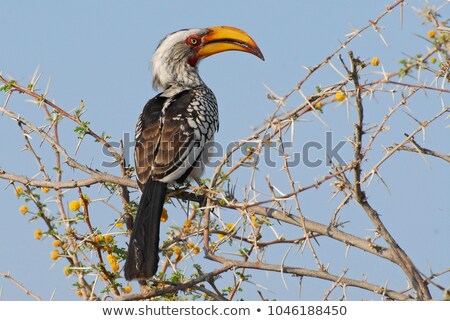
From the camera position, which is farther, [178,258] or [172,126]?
[172,126]

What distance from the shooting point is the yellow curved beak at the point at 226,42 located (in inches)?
217

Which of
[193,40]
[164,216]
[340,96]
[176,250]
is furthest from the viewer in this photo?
[193,40]

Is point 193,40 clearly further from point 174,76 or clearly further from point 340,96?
point 340,96

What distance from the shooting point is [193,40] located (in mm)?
5824

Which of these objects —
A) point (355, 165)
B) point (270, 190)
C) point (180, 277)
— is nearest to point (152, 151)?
point (180, 277)

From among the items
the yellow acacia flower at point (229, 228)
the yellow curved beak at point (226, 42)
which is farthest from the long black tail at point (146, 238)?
the yellow curved beak at point (226, 42)

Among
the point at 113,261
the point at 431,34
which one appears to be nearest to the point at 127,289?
the point at 113,261

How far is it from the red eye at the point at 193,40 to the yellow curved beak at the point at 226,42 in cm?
5

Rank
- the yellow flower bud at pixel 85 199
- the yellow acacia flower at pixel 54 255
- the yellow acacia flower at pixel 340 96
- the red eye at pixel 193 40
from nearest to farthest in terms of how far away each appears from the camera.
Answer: the yellow acacia flower at pixel 340 96 → the yellow acacia flower at pixel 54 255 → the yellow flower bud at pixel 85 199 → the red eye at pixel 193 40

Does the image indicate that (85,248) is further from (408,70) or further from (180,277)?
(408,70)

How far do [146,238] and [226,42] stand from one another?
2751 mm

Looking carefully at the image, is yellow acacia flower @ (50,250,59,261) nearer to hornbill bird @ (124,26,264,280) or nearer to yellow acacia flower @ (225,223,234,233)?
hornbill bird @ (124,26,264,280)

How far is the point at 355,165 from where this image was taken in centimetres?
271

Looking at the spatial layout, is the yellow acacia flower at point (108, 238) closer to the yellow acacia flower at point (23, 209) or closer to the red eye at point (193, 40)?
the yellow acacia flower at point (23, 209)
